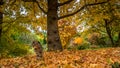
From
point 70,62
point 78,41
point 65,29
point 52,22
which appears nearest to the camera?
point 70,62

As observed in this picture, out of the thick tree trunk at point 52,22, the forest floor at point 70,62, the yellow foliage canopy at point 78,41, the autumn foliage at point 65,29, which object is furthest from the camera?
the yellow foliage canopy at point 78,41

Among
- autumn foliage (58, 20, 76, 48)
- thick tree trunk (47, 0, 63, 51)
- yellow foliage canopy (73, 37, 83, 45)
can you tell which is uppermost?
thick tree trunk (47, 0, 63, 51)

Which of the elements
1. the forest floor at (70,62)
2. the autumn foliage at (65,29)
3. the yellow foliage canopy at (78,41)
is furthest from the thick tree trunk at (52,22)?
the yellow foliage canopy at (78,41)

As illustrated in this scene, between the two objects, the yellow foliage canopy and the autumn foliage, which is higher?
the autumn foliage

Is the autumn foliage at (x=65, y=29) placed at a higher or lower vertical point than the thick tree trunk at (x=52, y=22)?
lower

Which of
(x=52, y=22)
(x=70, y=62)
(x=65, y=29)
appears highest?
(x=52, y=22)

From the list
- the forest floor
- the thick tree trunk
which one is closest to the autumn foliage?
the thick tree trunk

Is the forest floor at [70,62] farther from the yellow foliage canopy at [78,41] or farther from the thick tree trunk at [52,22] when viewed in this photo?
the yellow foliage canopy at [78,41]

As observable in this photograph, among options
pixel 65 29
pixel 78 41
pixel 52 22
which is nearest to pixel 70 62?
pixel 52 22

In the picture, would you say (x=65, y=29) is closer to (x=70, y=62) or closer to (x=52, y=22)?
(x=52, y=22)

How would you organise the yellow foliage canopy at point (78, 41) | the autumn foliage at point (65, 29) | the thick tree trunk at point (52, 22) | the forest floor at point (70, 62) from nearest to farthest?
1. the forest floor at point (70, 62)
2. the thick tree trunk at point (52, 22)
3. the autumn foliage at point (65, 29)
4. the yellow foliage canopy at point (78, 41)

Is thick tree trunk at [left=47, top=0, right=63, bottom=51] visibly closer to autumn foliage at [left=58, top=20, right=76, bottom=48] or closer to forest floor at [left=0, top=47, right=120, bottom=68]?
forest floor at [left=0, top=47, right=120, bottom=68]

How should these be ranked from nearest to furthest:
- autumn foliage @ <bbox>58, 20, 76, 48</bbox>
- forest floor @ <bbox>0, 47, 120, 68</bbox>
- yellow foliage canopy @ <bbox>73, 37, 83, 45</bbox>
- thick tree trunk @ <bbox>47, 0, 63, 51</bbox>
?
forest floor @ <bbox>0, 47, 120, 68</bbox> < thick tree trunk @ <bbox>47, 0, 63, 51</bbox> < autumn foliage @ <bbox>58, 20, 76, 48</bbox> < yellow foliage canopy @ <bbox>73, 37, 83, 45</bbox>

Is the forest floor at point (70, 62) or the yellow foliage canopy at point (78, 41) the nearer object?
the forest floor at point (70, 62)
